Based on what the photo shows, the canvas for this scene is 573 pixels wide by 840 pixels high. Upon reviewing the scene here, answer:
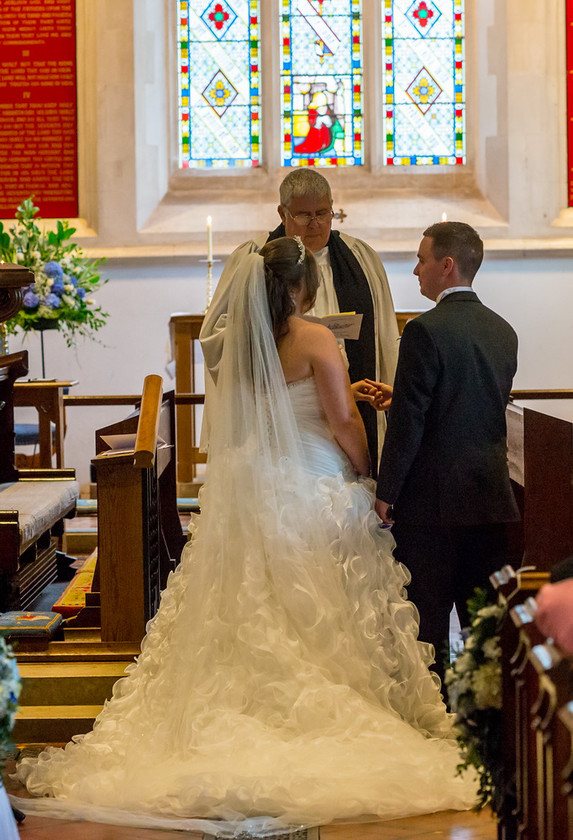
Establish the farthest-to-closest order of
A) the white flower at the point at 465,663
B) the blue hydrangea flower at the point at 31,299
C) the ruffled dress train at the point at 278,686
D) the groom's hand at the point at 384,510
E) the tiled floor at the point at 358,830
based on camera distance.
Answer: the blue hydrangea flower at the point at 31,299
the groom's hand at the point at 384,510
the ruffled dress train at the point at 278,686
the tiled floor at the point at 358,830
the white flower at the point at 465,663

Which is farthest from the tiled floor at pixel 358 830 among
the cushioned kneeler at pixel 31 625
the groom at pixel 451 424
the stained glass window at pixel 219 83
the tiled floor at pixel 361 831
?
the stained glass window at pixel 219 83

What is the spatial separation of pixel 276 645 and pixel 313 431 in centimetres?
73

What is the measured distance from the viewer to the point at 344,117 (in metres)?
9.94

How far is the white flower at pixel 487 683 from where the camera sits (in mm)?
2422

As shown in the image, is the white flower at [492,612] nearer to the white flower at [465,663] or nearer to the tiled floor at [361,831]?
the white flower at [465,663]

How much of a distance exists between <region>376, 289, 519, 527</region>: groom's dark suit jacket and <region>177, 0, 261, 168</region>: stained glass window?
669cm

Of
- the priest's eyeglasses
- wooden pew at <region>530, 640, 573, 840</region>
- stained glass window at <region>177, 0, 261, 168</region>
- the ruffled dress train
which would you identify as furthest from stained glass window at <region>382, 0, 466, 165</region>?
wooden pew at <region>530, 640, 573, 840</region>

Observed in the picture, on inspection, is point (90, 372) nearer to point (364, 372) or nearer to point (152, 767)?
point (364, 372)

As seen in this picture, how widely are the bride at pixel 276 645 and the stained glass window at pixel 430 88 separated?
6.56m

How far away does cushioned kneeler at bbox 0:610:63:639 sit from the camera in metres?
4.11

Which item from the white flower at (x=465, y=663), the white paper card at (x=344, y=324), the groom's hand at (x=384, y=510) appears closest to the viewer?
the white flower at (x=465, y=663)

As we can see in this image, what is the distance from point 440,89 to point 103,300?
137 inches

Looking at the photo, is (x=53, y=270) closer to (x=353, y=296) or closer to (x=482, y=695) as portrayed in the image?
(x=353, y=296)

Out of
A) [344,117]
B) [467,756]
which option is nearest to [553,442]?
[467,756]
